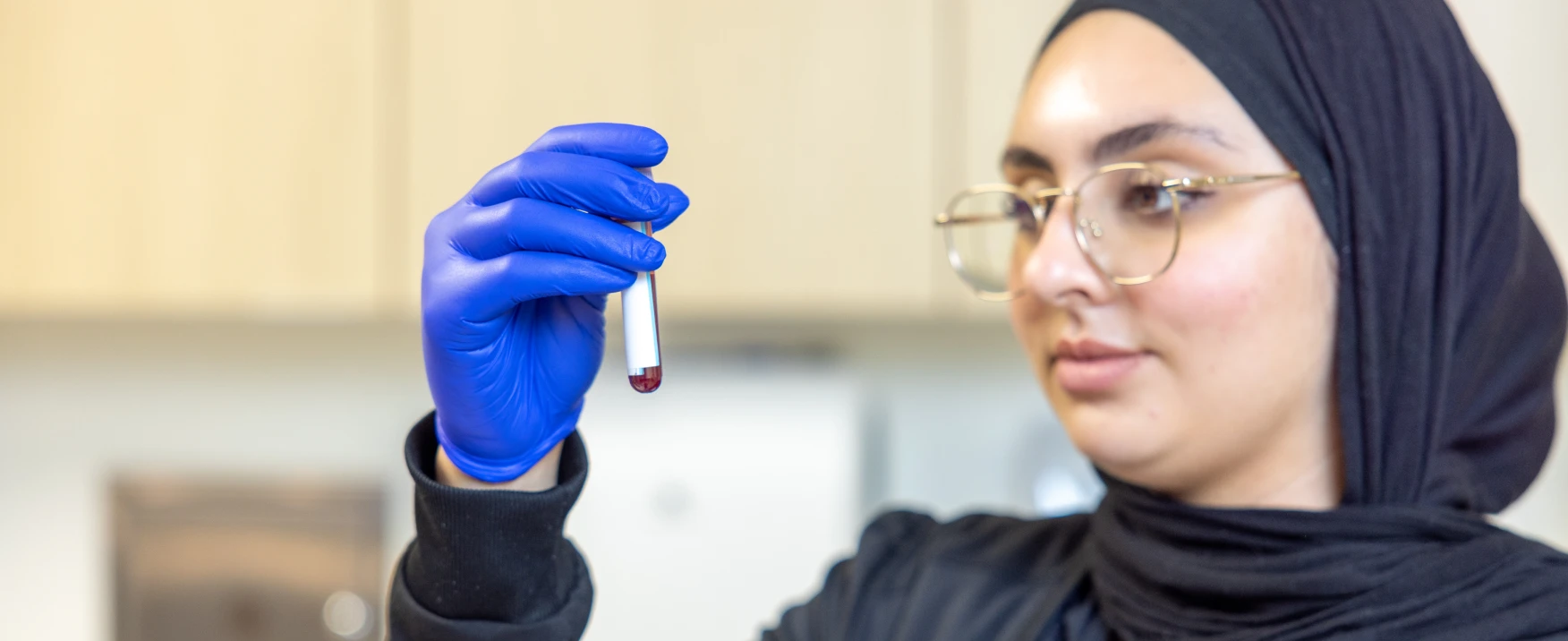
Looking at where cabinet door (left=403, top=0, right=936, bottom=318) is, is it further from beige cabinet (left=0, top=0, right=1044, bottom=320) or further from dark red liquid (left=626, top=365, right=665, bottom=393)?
dark red liquid (left=626, top=365, right=665, bottom=393)

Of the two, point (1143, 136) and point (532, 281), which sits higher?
point (1143, 136)

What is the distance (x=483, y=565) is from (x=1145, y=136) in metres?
0.53

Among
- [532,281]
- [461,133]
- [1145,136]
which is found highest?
[461,133]

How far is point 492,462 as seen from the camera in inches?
30.6

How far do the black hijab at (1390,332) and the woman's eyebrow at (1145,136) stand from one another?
0.03m

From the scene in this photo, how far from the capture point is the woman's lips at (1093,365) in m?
0.86

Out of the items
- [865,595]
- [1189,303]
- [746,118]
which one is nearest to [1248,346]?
[1189,303]

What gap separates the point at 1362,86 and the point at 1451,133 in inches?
2.7

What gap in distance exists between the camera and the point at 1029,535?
109 centimetres

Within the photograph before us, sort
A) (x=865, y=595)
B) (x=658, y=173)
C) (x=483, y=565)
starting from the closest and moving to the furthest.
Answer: (x=483, y=565), (x=865, y=595), (x=658, y=173)

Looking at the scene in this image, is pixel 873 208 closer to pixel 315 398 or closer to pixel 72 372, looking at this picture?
pixel 315 398

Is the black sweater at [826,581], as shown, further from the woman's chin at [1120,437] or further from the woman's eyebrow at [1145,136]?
the woman's eyebrow at [1145,136]

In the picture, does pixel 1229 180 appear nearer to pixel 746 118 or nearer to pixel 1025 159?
pixel 1025 159

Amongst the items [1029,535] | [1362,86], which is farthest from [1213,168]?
[1029,535]
